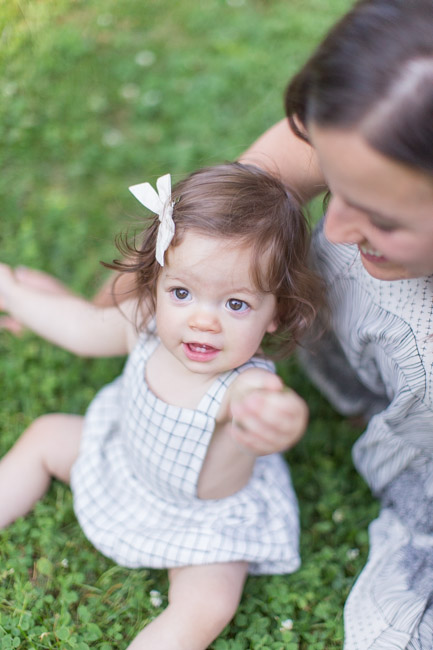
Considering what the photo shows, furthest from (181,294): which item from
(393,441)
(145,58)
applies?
(145,58)

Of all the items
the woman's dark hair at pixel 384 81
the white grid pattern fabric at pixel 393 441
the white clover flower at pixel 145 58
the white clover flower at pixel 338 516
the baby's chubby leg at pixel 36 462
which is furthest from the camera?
the white clover flower at pixel 145 58

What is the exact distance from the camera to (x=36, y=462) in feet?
6.78

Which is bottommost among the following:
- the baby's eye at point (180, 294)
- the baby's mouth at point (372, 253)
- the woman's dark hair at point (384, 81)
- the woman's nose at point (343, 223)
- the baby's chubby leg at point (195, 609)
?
the baby's chubby leg at point (195, 609)

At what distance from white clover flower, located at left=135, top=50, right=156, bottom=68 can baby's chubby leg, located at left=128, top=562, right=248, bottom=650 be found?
2.55 m

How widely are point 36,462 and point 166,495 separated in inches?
17.0

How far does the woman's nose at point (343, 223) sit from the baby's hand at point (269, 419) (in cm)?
35

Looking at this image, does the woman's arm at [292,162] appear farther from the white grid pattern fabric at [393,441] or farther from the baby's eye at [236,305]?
the baby's eye at [236,305]

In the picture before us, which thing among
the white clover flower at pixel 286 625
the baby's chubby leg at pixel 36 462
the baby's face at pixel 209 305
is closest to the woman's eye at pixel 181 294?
the baby's face at pixel 209 305

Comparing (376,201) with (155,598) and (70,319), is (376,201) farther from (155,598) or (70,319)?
(155,598)

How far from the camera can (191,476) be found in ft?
5.96

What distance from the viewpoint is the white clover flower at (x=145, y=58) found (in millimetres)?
3438

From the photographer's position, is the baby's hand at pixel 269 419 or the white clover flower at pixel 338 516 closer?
the baby's hand at pixel 269 419

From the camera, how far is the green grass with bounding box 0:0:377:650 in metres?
1.92

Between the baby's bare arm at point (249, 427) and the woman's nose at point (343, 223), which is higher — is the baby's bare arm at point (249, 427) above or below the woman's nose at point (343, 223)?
below
